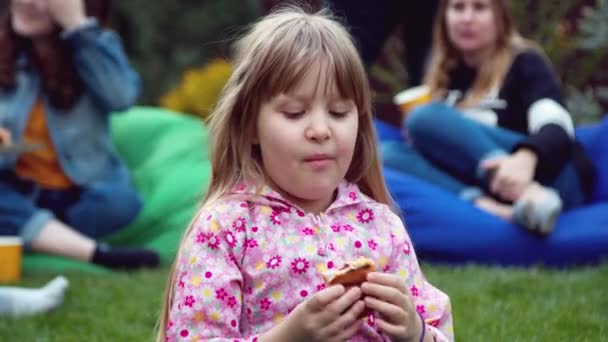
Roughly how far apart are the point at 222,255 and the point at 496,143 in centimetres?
256

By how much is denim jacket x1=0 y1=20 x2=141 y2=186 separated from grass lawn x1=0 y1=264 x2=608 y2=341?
2.50 ft

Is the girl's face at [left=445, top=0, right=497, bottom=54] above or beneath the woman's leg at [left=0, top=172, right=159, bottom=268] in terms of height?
above

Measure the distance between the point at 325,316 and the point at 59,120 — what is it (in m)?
3.06

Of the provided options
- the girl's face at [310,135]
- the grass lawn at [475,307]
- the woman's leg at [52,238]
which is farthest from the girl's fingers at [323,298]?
the woman's leg at [52,238]

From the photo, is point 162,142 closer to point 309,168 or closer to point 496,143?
point 496,143

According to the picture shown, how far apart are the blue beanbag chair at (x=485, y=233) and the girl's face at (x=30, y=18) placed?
1.66 meters

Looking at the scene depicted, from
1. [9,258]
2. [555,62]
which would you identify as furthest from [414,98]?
[555,62]

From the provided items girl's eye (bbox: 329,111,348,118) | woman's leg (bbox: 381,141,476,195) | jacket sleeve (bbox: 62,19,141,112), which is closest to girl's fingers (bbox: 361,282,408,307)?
girl's eye (bbox: 329,111,348,118)

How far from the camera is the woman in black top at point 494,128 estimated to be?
3941 mm

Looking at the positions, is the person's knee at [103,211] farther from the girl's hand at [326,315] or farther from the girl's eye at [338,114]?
the girl's hand at [326,315]

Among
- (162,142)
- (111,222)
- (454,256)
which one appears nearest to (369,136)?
(454,256)

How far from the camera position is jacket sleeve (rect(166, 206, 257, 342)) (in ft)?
5.76

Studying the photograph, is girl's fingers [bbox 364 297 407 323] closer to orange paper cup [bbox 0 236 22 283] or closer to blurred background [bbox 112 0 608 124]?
orange paper cup [bbox 0 236 22 283]

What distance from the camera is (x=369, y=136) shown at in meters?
2.04
